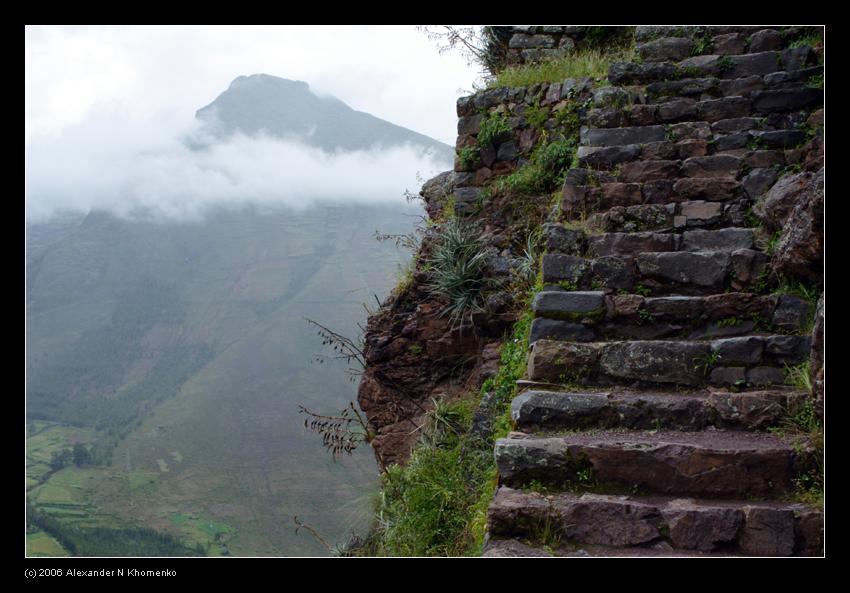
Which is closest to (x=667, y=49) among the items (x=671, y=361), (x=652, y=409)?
(x=671, y=361)

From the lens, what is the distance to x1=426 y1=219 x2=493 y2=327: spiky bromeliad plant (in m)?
5.98

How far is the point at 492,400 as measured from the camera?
4910 millimetres

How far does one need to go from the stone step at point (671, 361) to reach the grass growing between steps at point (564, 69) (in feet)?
12.2

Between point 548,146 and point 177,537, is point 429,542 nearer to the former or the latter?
point 548,146

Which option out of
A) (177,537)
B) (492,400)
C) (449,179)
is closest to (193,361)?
(177,537)

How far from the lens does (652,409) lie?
345 cm

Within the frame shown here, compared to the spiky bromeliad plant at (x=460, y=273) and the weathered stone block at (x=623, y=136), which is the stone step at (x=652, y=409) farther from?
the weathered stone block at (x=623, y=136)

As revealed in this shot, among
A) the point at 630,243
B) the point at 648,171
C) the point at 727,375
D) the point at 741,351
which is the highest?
the point at 648,171

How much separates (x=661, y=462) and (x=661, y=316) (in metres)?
1.11

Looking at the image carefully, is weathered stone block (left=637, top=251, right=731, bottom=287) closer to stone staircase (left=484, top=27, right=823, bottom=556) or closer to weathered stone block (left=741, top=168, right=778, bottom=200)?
stone staircase (left=484, top=27, right=823, bottom=556)

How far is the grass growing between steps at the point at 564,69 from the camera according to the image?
667cm

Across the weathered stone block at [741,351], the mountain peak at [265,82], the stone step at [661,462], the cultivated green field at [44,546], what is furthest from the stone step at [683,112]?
the mountain peak at [265,82]

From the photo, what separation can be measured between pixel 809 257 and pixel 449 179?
183 inches

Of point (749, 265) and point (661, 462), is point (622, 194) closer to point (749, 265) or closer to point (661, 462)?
point (749, 265)
